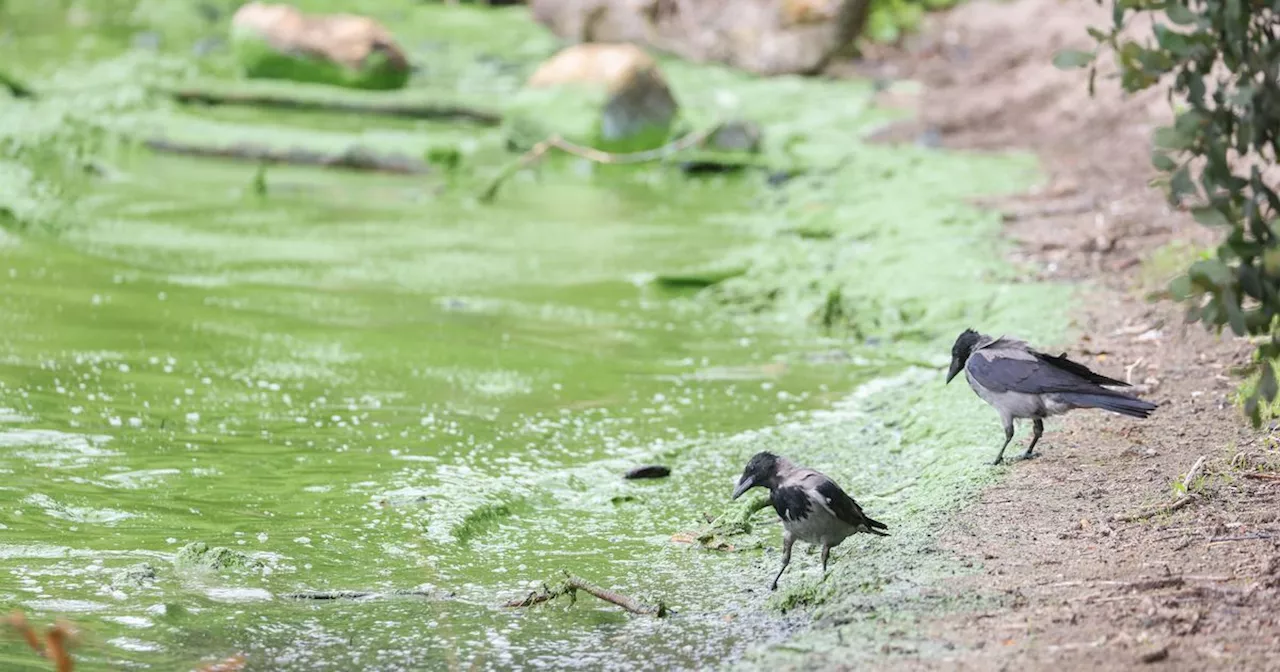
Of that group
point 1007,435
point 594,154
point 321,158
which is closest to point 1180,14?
point 1007,435

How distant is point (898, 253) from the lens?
9.24 meters

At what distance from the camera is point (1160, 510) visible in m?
4.41

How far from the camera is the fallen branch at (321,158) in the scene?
13330 mm

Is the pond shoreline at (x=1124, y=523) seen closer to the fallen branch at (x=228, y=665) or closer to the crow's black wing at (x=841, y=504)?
the crow's black wing at (x=841, y=504)

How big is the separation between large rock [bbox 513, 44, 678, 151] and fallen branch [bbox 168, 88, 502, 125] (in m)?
1.14

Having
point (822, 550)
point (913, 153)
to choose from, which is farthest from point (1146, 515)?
point (913, 153)

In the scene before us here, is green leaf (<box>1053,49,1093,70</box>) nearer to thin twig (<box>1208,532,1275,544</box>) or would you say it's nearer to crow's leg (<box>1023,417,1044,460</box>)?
thin twig (<box>1208,532,1275,544</box>)

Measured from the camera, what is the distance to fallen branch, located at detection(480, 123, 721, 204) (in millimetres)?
12219

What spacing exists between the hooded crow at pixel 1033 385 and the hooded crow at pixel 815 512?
0.77 meters

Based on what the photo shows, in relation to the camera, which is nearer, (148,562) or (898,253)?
(148,562)

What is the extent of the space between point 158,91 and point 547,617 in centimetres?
1267

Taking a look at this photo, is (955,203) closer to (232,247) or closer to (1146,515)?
(232,247)

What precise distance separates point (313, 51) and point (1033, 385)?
41.2 feet

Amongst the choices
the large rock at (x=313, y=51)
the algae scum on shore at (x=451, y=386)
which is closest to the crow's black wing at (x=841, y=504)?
the algae scum on shore at (x=451, y=386)
